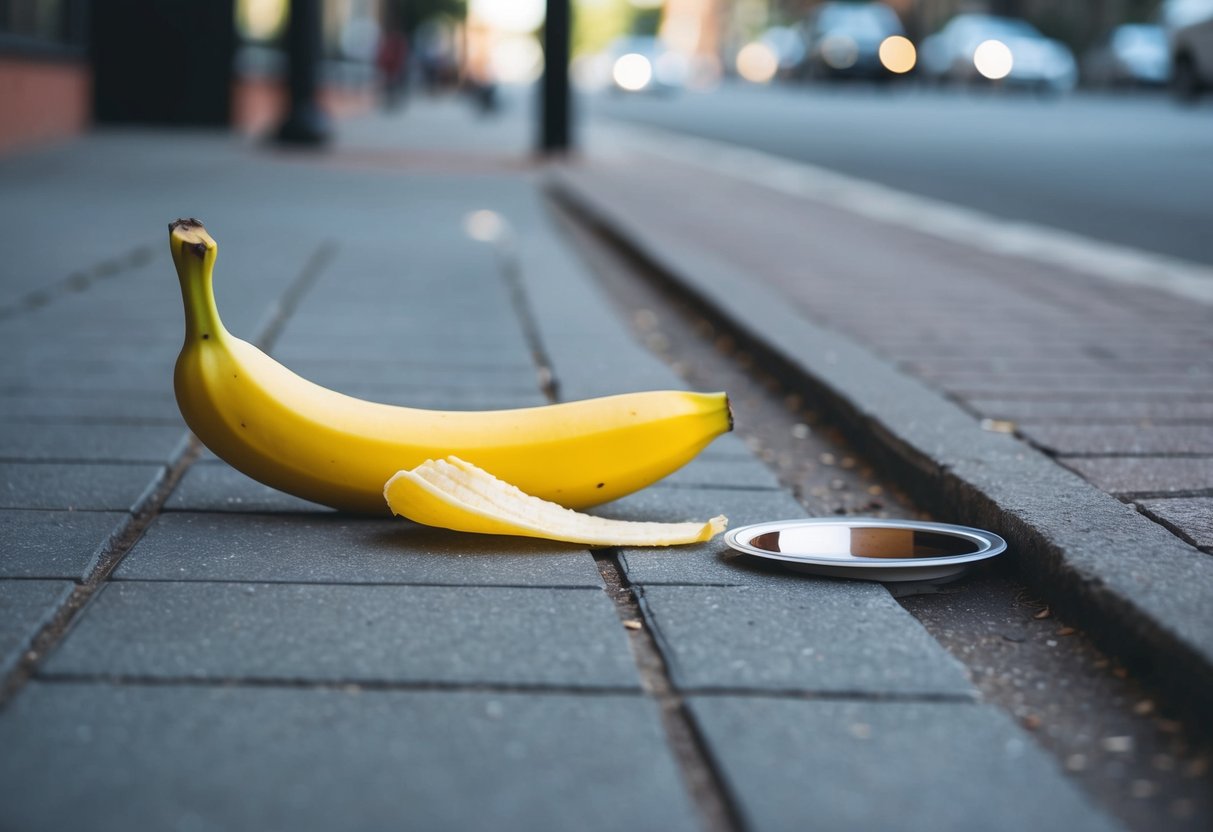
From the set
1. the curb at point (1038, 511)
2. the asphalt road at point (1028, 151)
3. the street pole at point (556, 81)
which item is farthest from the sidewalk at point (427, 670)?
the street pole at point (556, 81)

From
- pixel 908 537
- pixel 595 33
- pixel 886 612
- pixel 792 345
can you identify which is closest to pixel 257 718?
pixel 886 612

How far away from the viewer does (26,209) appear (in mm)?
8016

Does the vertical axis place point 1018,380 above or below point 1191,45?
below

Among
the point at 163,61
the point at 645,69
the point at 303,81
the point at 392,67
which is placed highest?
the point at 645,69

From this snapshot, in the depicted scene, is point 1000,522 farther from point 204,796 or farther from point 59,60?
point 59,60

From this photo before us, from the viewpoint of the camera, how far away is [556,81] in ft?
46.4

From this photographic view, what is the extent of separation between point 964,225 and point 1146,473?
6096 millimetres

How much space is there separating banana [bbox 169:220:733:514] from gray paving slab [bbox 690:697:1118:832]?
908mm

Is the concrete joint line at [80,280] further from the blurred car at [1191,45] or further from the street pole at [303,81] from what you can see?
the blurred car at [1191,45]

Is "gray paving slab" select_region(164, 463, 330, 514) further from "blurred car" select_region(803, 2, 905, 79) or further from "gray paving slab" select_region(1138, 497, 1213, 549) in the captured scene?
"blurred car" select_region(803, 2, 905, 79)

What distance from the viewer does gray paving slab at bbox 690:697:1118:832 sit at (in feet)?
4.90

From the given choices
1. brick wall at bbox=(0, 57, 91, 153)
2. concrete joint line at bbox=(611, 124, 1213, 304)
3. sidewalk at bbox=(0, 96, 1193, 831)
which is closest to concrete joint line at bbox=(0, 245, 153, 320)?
sidewalk at bbox=(0, 96, 1193, 831)

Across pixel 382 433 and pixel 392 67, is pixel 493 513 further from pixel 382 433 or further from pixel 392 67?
pixel 392 67

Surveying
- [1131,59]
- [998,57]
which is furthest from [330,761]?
[1131,59]
